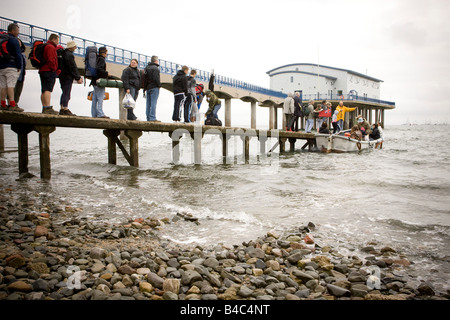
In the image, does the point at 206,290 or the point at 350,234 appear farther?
the point at 350,234

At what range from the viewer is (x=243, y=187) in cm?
758

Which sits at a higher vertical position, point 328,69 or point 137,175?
point 328,69

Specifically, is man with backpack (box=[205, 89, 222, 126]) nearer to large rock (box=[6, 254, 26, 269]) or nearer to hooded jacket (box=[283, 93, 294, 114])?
hooded jacket (box=[283, 93, 294, 114])

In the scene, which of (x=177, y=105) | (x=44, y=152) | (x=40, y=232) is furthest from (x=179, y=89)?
(x=40, y=232)

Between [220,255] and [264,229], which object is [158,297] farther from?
[264,229]

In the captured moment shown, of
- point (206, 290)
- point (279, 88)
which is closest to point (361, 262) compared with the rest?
point (206, 290)

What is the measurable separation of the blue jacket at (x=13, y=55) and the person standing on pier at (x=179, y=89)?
15.2 feet

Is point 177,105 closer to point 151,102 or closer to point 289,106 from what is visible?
point 151,102

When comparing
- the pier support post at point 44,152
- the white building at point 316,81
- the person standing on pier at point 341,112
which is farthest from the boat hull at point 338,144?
the white building at point 316,81

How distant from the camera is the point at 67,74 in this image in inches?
290

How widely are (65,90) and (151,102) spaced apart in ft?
8.95

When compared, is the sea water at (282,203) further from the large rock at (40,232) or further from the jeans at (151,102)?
the jeans at (151,102)

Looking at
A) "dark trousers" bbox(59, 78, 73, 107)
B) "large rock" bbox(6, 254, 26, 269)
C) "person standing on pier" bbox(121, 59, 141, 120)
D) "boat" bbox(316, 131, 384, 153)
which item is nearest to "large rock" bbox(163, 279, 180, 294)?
"large rock" bbox(6, 254, 26, 269)
